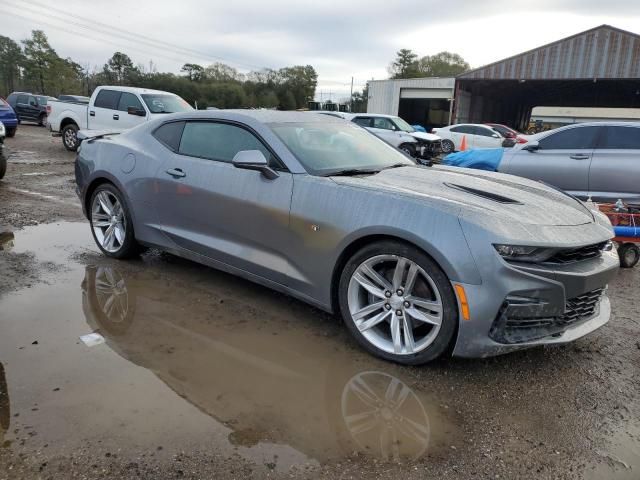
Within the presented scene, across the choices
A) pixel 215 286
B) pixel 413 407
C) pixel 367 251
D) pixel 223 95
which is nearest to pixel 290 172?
pixel 367 251

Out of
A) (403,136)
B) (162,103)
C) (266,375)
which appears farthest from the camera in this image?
(403,136)

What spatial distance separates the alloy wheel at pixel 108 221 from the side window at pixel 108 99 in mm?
8898

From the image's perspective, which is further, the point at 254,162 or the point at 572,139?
the point at 572,139

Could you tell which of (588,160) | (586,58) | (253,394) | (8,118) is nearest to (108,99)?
(8,118)

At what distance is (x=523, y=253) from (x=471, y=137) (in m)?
18.6

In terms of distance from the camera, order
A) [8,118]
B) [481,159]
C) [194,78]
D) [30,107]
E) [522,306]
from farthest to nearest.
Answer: [194,78] → [30,107] → [8,118] → [481,159] → [522,306]

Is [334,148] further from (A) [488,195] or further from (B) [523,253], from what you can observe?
(B) [523,253]

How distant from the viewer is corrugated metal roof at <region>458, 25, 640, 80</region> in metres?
28.7

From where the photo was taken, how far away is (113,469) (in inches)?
84.8

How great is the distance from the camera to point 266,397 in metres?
2.76

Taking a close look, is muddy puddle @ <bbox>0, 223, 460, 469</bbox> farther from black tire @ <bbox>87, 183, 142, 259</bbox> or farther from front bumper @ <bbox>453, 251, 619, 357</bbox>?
black tire @ <bbox>87, 183, 142, 259</bbox>

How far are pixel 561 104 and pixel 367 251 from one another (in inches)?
1971

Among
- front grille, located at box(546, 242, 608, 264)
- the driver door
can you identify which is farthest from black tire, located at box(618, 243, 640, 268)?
the driver door

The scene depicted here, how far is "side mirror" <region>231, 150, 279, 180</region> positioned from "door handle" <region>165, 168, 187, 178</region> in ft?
2.56
